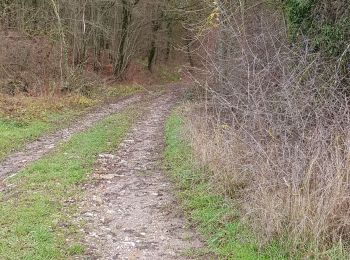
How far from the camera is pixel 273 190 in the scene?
6.00m

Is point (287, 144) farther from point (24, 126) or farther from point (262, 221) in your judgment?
point (24, 126)

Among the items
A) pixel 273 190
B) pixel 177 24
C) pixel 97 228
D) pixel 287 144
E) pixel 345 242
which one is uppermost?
pixel 177 24

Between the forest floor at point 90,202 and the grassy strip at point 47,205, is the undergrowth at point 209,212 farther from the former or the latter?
the grassy strip at point 47,205

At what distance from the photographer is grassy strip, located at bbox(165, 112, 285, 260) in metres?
5.62

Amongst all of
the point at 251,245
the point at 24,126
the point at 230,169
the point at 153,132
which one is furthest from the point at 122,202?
the point at 24,126

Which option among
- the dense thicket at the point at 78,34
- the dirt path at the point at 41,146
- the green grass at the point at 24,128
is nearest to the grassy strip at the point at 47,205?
the dirt path at the point at 41,146

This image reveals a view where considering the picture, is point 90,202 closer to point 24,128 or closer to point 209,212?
point 209,212

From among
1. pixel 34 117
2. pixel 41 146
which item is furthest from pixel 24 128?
pixel 41 146

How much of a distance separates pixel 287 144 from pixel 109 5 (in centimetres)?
2535

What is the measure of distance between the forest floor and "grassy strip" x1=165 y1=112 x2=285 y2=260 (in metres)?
0.23

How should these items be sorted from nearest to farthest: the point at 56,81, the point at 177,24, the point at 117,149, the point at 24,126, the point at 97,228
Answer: the point at 97,228 → the point at 117,149 → the point at 24,126 → the point at 56,81 → the point at 177,24

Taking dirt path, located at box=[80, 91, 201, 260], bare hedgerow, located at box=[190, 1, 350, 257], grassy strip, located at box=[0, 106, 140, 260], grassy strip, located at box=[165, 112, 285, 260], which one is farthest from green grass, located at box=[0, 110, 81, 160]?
bare hedgerow, located at box=[190, 1, 350, 257]

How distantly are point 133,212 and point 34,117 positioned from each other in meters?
9.90

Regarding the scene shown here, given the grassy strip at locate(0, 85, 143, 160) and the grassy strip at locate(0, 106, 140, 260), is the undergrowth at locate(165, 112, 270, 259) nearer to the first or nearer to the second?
the grassy strip at locate(0, 106, 140, 260)
